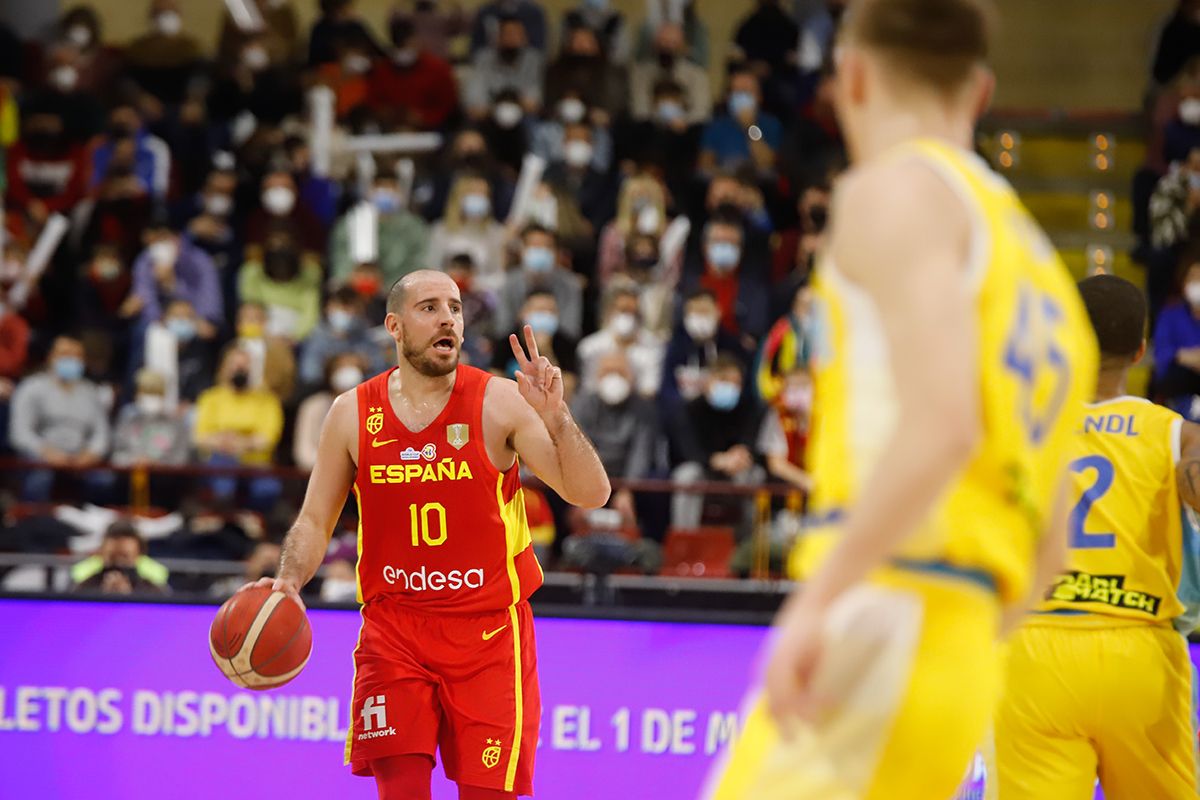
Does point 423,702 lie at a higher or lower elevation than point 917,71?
lower

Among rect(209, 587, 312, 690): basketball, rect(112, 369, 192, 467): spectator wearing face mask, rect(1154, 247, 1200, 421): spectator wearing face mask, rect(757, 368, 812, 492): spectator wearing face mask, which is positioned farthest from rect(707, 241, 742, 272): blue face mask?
rect(209, 587, 312, 690): basketball

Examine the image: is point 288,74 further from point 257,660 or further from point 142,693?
point 257,660

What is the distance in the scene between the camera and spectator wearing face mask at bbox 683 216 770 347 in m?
12.3

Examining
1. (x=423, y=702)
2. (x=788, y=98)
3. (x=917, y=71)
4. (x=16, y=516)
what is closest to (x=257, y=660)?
(x=423, y=702)

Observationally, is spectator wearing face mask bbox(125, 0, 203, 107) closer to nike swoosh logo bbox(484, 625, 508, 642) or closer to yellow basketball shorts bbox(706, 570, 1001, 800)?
nike swoosh logo bbox(484, 625, 508, 642)

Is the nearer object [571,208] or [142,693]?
[142,693]

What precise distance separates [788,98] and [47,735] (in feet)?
31.3

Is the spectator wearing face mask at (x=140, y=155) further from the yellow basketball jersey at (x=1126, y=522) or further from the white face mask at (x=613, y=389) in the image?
the yellow basketball jersey at (x=1126, y=522)

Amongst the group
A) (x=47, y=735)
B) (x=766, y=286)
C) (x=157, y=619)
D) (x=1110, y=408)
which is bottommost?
(x=47, y=735)

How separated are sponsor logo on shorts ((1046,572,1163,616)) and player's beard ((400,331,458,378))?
213 cm

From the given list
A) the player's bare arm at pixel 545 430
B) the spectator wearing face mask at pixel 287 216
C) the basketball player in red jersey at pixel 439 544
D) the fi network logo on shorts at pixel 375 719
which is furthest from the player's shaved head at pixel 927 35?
the spectator wearing face mask at pixel 287 216

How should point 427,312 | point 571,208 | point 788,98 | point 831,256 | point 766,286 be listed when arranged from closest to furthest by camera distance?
point 831,256, point 427,312, point 766,286, point 571,208, point 788,98

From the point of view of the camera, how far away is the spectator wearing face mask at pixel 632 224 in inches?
503

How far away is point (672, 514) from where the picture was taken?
10.4 m
